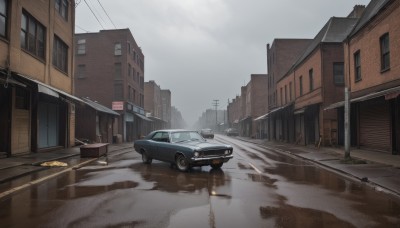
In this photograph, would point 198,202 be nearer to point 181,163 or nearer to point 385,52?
point 181,163

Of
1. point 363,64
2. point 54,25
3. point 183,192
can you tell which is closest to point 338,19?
point 363,64

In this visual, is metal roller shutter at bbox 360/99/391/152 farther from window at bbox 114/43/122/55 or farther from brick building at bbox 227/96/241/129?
brick building at bbox 227/96/241/129

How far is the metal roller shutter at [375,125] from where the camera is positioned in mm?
17703

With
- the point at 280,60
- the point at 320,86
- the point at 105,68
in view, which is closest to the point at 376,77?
the point at 320,86

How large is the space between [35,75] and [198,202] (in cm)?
1469

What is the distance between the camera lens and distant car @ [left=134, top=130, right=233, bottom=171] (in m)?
11.7

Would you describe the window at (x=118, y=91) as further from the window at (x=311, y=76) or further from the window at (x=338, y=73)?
the window at (x=338, y=73)

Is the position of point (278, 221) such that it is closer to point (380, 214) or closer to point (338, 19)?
point (380, 214)

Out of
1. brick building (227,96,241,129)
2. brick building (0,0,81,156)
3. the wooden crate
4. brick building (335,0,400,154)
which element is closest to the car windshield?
the wooden crate

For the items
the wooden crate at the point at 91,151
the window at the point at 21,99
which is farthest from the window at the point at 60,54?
the wooden crate at the point at 91,151

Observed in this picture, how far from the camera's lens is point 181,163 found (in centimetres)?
1216

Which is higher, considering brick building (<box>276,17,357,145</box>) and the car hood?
brick building (<box>276,17,357,145</box>)

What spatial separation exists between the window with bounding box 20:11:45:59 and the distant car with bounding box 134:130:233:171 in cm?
836

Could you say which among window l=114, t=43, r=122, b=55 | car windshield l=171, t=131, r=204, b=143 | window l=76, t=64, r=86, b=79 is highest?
window l=114, t=43, r=122, b=55
